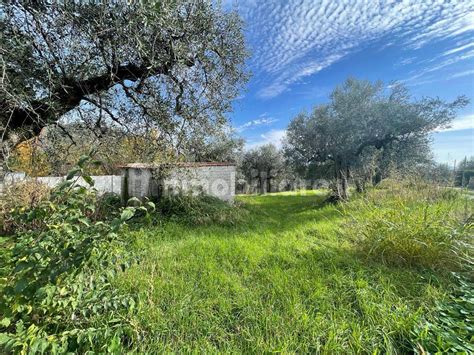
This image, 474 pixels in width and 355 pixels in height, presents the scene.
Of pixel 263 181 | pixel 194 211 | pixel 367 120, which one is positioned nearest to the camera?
pixel 194 211

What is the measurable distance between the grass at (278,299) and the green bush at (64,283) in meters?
0.29

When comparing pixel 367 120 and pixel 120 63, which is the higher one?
pixel 367 120

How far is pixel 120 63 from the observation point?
2.91m

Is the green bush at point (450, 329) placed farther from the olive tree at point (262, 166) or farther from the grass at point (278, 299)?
the olive tree at point (262, 166)

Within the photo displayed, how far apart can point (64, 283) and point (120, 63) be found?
2.89 meters

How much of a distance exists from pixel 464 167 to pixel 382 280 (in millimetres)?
3673

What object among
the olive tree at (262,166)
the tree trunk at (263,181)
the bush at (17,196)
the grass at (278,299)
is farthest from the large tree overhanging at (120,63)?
the tree trunk at (263,181)

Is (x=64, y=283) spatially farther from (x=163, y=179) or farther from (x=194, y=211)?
(x=163, y=179)

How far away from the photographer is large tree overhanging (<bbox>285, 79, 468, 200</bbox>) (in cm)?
842

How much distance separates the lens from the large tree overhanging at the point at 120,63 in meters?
2.21

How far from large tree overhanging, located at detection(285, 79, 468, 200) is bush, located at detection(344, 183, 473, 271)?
439cm

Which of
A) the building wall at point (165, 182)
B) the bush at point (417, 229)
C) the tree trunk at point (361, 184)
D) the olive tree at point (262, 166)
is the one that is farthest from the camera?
the olive tree at point (262, 166)

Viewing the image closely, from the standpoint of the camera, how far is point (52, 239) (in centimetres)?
136

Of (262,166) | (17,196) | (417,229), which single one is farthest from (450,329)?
(262,166)
